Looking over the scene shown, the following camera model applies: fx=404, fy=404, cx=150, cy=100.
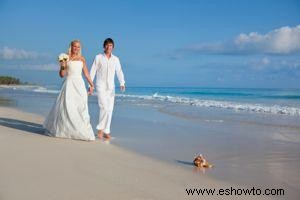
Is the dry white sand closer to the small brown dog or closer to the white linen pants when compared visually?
the small brown dog

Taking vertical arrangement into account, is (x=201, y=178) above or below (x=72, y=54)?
below

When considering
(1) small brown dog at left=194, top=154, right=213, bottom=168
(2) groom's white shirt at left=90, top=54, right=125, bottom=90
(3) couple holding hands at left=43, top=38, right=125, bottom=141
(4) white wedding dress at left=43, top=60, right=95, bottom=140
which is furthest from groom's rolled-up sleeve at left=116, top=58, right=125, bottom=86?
(1) small brown dog at left=194, top=154, right=213, bottom=168

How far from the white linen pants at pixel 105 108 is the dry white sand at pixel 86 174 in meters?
1.25

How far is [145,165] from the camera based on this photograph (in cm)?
519

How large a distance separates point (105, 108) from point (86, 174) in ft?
11.2

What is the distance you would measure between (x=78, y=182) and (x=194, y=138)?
4.16 meters

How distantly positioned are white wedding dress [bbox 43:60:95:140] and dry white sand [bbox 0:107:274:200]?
57 cm

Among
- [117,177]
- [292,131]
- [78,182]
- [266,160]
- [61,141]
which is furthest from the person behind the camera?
[292,131]

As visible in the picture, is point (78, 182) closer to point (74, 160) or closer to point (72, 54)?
point (74, 160)

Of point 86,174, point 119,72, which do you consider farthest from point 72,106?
point 86,174

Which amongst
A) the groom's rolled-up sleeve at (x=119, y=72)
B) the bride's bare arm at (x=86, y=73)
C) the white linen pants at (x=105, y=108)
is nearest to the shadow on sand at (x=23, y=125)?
the white linen pants at (x=105, y=108)

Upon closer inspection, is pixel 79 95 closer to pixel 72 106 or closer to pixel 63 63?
pixel 72 106

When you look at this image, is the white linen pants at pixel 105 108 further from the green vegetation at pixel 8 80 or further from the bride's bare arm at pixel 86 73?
the green vegetation at pixel 8 80

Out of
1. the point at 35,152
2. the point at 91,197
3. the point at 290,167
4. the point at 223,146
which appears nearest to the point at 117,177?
the point at 91,197
